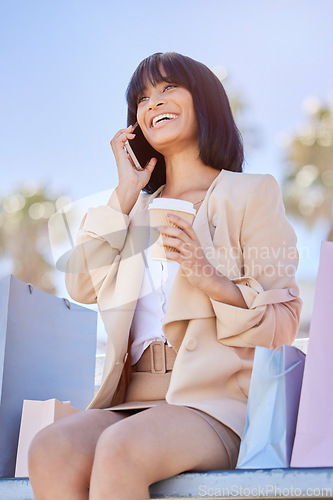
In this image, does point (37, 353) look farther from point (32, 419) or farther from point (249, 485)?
point (249, 485)

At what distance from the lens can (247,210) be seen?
2059 mm

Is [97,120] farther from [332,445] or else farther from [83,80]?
[332,445]

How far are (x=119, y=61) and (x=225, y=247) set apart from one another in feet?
44.5

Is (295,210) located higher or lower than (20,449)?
higher

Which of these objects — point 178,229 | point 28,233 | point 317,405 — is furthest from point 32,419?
point 28,233

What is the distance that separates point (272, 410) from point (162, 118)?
A: 1.19 metres

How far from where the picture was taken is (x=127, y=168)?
7.85 ft

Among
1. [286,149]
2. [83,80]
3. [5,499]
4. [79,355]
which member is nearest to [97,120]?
[83,80]

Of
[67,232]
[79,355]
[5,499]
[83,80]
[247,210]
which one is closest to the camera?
[5,499]

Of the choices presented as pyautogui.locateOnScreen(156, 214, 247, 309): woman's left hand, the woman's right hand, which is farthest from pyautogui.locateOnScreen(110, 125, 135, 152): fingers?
pyautogui.locateOnScreen(156, 214, 247, 309): woman's left hand

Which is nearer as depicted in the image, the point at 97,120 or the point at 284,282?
the point at 284,282

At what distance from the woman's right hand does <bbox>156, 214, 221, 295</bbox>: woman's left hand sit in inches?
21.6

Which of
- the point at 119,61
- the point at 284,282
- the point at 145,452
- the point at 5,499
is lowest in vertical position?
the point at 5,499

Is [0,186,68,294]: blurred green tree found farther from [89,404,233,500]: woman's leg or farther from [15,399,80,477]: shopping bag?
[89,404,233,500]: woman's leg
